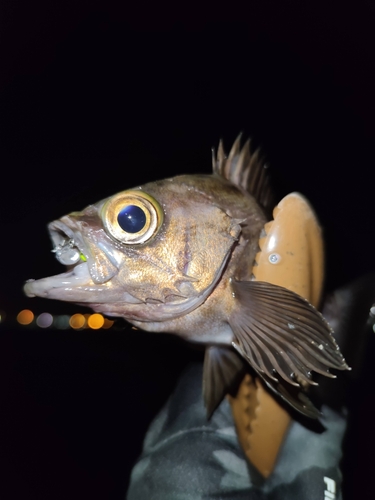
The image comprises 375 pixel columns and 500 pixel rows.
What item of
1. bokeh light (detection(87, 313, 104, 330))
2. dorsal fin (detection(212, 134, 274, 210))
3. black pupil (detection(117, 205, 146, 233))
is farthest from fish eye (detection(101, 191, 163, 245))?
bokeh light (detection(87, 313, 104, 330))

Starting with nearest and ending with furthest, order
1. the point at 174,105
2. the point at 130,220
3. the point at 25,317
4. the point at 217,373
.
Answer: the point at 130,220 < the point at 217,373 < the point at 174,105 < the point at 25,317

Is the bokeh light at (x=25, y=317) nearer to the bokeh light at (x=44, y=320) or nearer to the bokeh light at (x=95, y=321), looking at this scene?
the bokeh light at (x=44, y=320)

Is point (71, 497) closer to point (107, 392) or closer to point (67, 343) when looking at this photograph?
point (107, 392)

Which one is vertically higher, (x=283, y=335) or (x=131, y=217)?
(x=131, y=217)

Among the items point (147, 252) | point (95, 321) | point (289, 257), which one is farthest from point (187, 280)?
point (95, 321)

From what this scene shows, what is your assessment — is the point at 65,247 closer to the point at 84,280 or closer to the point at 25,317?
the point at 84,280

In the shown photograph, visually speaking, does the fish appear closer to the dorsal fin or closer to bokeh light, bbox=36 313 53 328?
the dorsal fin
